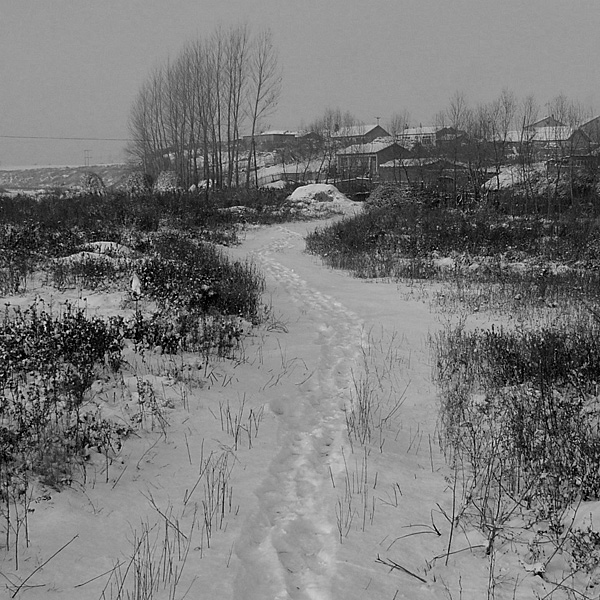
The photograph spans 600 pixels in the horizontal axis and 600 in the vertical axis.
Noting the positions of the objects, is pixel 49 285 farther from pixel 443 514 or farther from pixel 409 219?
pixel 409 219

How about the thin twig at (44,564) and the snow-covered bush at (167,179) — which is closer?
the thin twig at (44,564)

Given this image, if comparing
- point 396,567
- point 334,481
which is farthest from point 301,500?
point 396,567

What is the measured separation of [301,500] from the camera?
3.77 metres

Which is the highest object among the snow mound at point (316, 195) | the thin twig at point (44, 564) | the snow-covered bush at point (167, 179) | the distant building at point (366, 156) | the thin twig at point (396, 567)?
the distant building at point (366, 156)

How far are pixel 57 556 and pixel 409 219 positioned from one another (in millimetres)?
20736

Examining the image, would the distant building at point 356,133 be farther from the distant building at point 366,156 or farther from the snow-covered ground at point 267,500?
the snow-covered ground at point 267,500

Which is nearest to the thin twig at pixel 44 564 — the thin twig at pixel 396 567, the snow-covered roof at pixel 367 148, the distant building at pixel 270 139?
the thin twig at pixel 396 567

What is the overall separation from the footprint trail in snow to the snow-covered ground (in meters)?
0.01

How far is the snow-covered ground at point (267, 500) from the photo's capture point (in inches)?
115

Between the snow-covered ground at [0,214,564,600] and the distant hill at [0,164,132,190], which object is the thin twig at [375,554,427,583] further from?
the distant hill at [0,164,132,190]

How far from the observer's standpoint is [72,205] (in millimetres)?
21359

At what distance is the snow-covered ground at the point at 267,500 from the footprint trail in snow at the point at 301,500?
12 mm

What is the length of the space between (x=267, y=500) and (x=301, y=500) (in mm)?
241

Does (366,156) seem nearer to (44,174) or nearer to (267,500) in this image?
(267,500)
